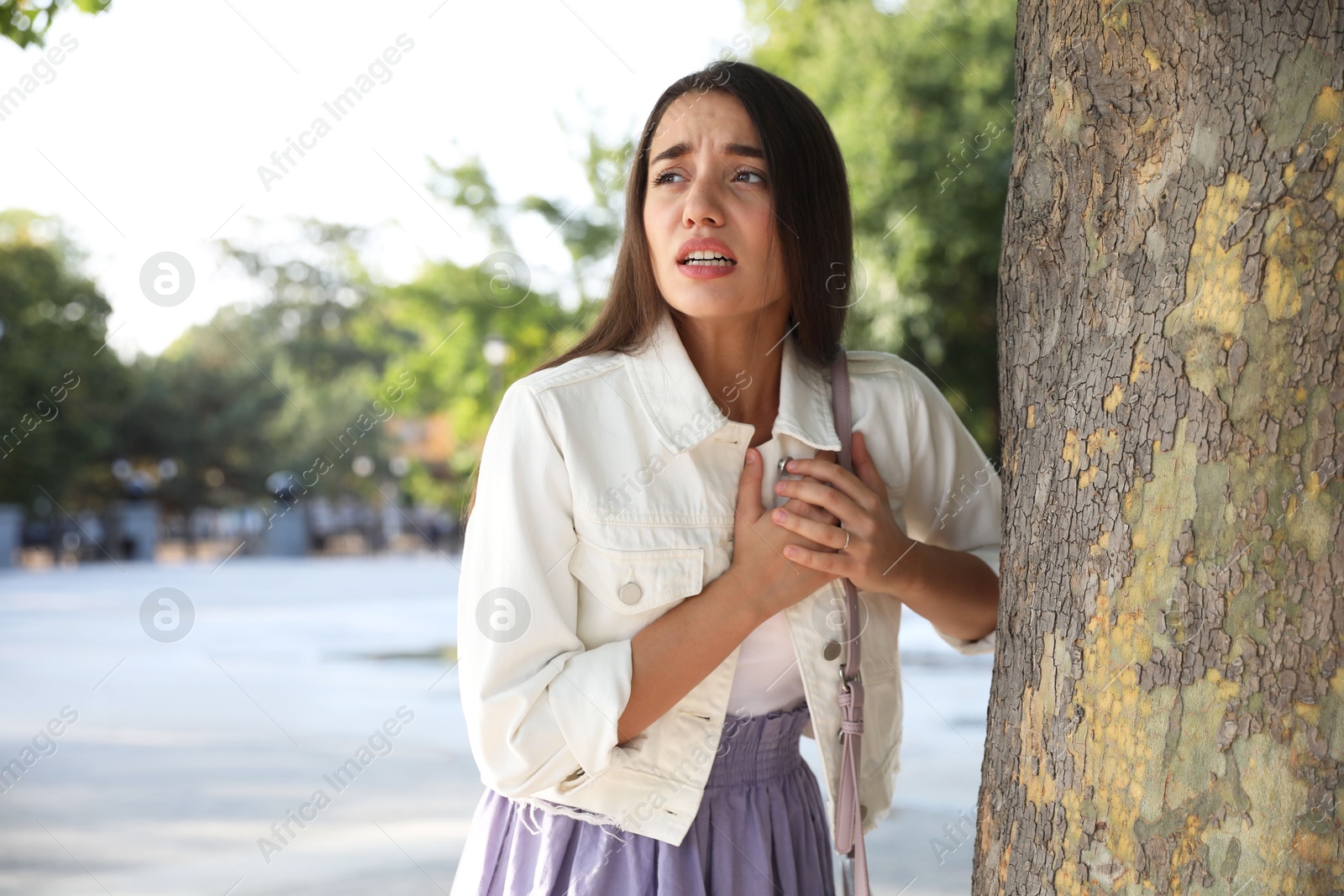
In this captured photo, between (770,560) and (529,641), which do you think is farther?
(770,560)

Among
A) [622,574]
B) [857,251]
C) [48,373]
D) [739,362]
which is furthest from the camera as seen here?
[48,373]

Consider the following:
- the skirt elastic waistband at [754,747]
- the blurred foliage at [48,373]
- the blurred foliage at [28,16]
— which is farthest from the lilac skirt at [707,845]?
the blurred foliage at [48,373]

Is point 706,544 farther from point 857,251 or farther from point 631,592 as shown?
point 857,251

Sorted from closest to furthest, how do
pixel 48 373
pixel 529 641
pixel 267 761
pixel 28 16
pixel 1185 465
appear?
pixel 1185 465, pixel 529 641, pixel 28 16, pixel 267 761, pixel 48 373

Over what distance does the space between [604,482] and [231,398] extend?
37.7 meters

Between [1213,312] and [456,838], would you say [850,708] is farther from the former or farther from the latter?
[456,838]

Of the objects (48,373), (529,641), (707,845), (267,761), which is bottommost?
(267,761)

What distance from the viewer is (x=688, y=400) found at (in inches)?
75.5

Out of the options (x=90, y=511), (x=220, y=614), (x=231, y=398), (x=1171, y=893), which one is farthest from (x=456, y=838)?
(x=231, y=398)

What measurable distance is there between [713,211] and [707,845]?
0.97 meters

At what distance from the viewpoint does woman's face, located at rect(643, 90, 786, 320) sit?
6.21 feet

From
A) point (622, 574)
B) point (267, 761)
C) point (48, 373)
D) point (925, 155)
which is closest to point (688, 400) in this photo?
point (622, 574)

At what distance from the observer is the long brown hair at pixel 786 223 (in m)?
1.94

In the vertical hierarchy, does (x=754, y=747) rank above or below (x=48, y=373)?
above
